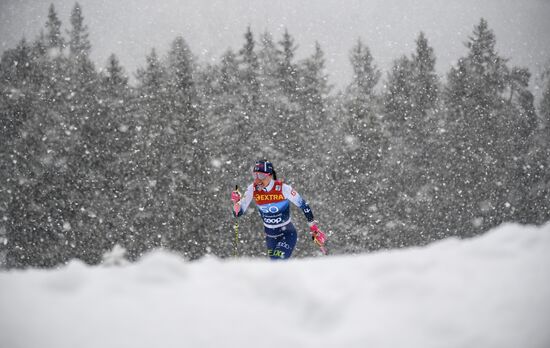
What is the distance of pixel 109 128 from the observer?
2423 centimetres

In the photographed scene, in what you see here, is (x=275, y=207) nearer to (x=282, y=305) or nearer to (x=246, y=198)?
(x=246, y=198)

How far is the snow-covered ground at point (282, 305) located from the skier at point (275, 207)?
17.0 feet

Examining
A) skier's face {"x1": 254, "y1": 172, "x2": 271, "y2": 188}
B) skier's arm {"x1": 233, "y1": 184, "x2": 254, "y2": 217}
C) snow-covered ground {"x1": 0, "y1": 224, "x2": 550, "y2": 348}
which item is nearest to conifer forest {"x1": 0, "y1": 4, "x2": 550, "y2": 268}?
skier's arm {"x1": 233, "y1": 184, "x2": 254, "y2": 217}

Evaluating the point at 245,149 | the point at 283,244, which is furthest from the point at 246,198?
the point at 245,149

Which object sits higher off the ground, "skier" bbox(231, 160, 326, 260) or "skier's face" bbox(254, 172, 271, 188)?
"skier's face" bbox(254, 172, 271, 188)

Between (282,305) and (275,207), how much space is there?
19.8ft

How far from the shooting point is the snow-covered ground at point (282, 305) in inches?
98.3

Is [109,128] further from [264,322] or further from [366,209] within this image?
[264,322]

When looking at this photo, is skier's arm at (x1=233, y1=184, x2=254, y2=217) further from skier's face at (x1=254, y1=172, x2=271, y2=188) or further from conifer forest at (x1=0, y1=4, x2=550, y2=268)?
conifer forest at (x1=0, y1=4, x2=550, y2=268)

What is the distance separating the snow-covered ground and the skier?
17.0ft

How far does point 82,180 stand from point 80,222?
2.18 m

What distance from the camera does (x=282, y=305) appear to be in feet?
9.32

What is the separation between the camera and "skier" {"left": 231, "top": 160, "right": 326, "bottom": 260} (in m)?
8.62

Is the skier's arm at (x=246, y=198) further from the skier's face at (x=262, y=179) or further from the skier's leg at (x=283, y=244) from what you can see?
the skier's leg at (x=283, y=244)
